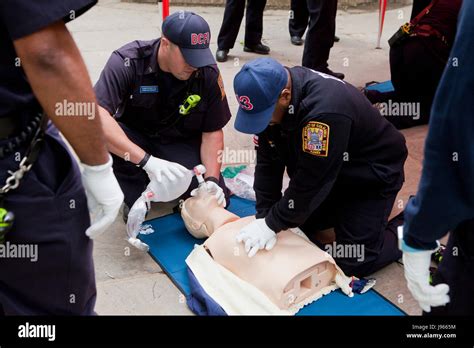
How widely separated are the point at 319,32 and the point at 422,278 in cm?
316

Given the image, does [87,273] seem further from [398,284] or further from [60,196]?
[398,284]

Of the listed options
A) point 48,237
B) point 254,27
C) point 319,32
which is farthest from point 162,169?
point 254,27

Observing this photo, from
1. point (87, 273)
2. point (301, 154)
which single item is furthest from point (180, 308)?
point (87, 273)

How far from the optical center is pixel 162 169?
8.82ft

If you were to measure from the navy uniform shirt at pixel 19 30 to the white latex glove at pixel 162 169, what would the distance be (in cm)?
139

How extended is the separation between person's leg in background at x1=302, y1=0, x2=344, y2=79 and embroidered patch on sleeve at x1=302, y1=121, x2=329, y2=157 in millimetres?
2302

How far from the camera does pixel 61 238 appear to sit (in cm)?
133

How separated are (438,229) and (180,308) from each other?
53.0 inches

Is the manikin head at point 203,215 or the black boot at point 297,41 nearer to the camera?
the manikin head at point 203,215

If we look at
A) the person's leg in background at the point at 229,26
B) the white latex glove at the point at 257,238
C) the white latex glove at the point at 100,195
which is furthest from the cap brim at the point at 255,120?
the person's leg in background at the point at 229,26

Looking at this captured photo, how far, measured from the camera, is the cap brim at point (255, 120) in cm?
217

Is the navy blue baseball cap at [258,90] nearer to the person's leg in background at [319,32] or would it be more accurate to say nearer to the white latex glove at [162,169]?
the white latex glove at [162,169]

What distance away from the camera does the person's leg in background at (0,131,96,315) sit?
129 centimetres

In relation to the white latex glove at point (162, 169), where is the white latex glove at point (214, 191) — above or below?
below
